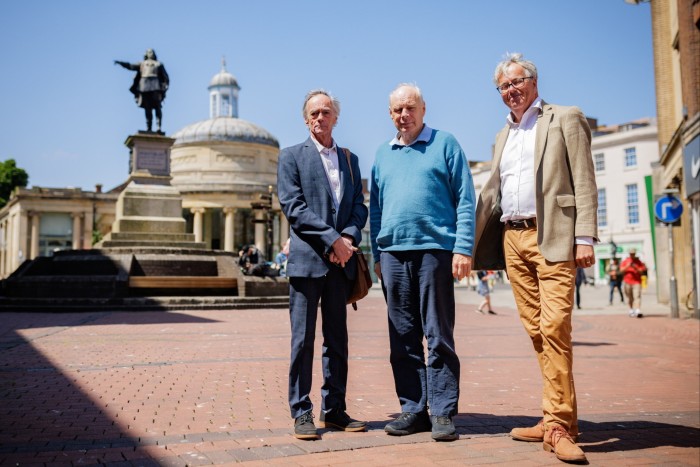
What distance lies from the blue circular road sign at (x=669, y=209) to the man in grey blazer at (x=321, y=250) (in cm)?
1399

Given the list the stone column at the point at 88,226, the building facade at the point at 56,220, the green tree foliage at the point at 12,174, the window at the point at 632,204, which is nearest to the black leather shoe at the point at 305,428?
the window at the point at 632,204

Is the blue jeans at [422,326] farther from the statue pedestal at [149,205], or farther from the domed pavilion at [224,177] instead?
the domed pavilion at [224,177]

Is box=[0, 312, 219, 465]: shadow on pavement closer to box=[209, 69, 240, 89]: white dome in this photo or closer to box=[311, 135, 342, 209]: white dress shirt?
box=[311, 135, 342, 209]: white dress shirt

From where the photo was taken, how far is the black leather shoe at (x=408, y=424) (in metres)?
4.07

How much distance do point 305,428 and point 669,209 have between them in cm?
1483

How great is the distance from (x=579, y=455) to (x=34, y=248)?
90075mm

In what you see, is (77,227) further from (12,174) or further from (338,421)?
(338,421)

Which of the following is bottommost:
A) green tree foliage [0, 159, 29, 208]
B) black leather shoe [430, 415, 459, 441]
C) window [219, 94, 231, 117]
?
black leather shoe [430, 415, 459, 441]

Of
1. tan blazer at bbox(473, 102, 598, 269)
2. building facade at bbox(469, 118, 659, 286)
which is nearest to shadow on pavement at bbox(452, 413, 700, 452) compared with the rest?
tan blazer at bbox(473, 102, 598, 269)

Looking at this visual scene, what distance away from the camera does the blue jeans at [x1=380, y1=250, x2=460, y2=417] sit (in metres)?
4.12

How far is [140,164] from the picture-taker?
21.9 metres

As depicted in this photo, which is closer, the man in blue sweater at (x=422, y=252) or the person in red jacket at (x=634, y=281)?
the man in blue sweater at (x=422, y=252)

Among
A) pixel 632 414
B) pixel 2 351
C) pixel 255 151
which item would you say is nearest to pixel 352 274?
pixel 632 414

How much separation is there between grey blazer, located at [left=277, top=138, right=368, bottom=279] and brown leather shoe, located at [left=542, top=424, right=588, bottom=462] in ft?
5.16
